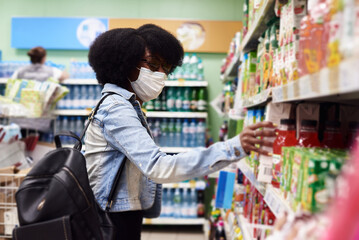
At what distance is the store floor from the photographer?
470 cm

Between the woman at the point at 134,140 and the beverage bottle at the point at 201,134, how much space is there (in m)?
2.96

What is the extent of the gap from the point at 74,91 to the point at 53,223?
3920mm

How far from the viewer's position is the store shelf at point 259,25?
1691 millimetres

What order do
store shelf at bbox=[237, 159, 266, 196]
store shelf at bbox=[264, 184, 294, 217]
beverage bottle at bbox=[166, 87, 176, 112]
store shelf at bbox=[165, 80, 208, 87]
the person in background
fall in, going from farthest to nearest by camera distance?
beverage bottle at bbox=[166, 87, 176, 112] → store shelf at bbox=[165, 80, 208, 87] → the person in background → store shelf at bbox=[237, 159, 266, 196] → store shelf at bbox=[264, 184, 294, 217]

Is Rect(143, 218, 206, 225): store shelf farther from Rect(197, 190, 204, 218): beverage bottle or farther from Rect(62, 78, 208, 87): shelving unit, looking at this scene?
Rect(62, 78, 208, 87): shelving unit

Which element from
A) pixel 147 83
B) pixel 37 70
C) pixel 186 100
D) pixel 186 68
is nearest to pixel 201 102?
pixel 186 100

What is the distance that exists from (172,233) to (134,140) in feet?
12.3

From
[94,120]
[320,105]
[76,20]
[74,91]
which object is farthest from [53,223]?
[76,20]

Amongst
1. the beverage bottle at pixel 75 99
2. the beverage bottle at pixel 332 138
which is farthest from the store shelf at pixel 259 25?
the beverage bottle at pixel 75 99

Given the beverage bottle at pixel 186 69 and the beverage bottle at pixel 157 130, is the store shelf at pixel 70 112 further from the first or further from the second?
the beverage bottle at pixel 186 69

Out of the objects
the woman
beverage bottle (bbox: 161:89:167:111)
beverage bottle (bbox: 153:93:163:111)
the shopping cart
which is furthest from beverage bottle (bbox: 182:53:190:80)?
the woman

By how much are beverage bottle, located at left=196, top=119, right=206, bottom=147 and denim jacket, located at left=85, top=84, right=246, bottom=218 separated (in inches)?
125

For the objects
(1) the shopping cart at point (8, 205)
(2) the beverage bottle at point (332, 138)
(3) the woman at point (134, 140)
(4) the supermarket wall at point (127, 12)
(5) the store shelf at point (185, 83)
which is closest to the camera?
(2) the beverage bottle at point (332, 138)

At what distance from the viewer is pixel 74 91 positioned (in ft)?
16.6
